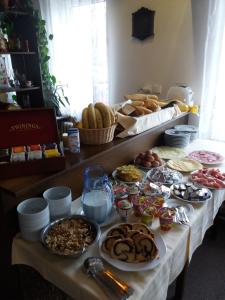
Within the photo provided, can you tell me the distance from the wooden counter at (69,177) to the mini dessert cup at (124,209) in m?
0.26

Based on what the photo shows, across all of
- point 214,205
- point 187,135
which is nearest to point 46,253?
point 214,205

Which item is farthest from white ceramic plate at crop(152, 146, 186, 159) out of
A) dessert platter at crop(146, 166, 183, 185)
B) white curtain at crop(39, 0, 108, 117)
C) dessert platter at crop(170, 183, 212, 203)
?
white curtain at crop(39, 0, 108, 117)

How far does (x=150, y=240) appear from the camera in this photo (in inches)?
30.9

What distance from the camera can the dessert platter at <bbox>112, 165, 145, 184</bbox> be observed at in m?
1.21

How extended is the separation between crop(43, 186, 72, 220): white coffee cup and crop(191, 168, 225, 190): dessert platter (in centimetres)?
66

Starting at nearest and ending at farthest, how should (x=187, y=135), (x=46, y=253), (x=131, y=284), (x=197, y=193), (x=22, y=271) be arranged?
(x=131, y=284) < (x=46, y=253) < (x=22, y=271) < (x=197, y=193) < (x=187, y=135)

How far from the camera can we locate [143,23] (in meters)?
2.31

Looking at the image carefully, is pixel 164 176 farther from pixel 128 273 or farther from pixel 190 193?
pixel 128 273

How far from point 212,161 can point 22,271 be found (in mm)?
1183

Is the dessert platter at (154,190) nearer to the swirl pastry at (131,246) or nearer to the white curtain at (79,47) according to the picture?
the swirl pastry at (131,246)

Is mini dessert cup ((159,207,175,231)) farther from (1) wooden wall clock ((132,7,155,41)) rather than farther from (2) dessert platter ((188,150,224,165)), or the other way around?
(1) wooden wall clock ((132,7,155,41))

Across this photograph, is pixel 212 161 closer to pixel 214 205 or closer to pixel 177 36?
pixel 214 205

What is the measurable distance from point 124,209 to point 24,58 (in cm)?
247

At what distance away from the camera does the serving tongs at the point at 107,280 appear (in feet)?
2.15
